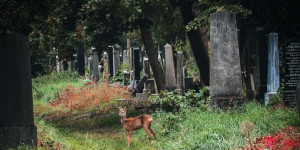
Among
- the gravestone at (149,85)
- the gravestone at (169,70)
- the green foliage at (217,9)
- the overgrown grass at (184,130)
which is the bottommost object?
the overgrown grass at (184,130)

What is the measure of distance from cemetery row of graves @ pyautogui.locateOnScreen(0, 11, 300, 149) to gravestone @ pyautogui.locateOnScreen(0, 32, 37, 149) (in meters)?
0.02

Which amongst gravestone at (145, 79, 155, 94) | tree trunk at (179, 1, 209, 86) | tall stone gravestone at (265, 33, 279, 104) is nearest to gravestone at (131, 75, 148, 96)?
gravestone at (145, 79, 155, 94)

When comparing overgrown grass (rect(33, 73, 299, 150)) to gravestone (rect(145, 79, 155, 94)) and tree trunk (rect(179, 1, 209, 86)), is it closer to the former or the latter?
tree trunk (rect(179, 1, 209, 86))

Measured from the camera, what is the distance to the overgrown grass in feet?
41.9

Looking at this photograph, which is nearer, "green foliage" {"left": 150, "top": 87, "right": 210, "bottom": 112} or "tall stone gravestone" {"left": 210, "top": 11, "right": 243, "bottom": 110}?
"tall stone gravestone" {"left": 210, "top": 11, "right": 243, "bottom": 110}

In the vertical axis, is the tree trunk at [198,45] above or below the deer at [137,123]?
above

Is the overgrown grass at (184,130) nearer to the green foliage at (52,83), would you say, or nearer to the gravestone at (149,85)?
the gravestone at (149,85)

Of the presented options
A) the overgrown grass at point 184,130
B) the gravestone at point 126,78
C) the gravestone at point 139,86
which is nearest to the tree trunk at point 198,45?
the gravestone at point 139,86

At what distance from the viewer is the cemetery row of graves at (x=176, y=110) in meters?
12.0

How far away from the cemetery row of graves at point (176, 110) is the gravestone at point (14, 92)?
0.05 feet

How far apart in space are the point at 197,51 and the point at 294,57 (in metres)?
7.03

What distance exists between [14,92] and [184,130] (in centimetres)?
410

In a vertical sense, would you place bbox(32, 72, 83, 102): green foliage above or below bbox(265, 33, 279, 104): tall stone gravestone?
below

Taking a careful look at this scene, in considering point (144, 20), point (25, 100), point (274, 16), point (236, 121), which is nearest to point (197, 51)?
A: point (144, 20)
